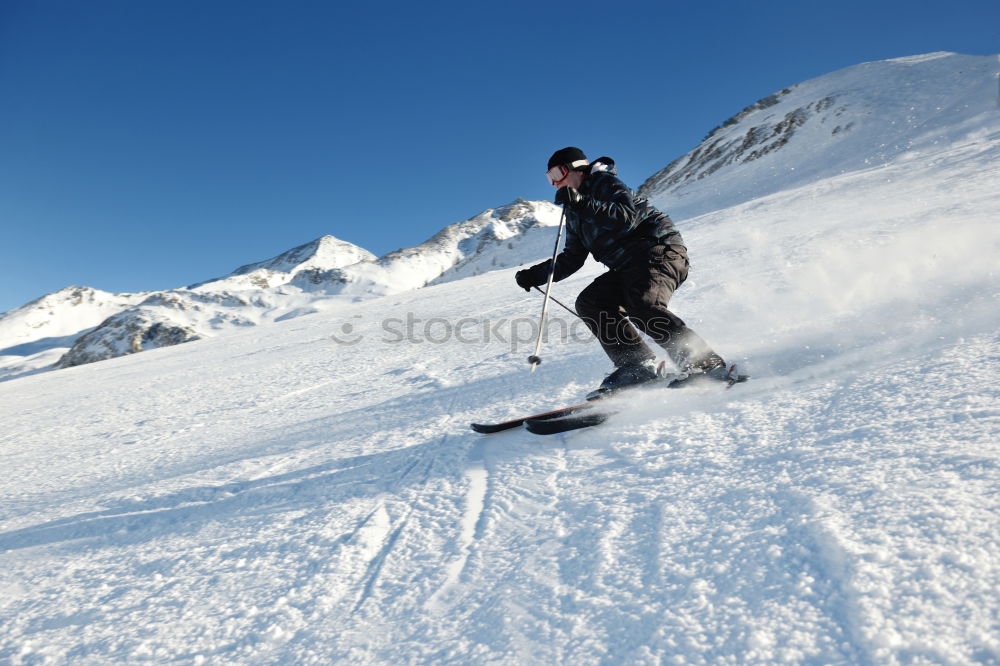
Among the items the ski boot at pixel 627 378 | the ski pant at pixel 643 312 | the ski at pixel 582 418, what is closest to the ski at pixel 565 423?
the ski at pixel 582 418

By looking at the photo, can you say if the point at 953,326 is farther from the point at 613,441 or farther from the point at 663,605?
the point at 663,605

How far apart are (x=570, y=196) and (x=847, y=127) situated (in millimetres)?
47084

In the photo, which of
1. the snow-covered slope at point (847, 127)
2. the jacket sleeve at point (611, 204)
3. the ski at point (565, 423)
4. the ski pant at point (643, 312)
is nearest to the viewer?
the ski at point (565, 423)

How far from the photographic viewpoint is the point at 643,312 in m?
3.81

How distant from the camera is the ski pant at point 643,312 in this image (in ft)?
12.3

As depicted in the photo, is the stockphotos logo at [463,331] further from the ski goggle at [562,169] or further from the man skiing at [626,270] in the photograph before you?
the ski goggle at [562,169]

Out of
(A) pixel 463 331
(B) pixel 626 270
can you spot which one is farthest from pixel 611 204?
(A) pixel 463 331

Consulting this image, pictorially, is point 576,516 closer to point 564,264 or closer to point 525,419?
point 525,419

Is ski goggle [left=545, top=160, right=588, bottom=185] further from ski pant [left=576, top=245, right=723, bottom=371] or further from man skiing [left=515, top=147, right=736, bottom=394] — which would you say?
ski pant [left=576, top=245, right=723, bottom=371]

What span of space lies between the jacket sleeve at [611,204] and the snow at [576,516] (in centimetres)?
129

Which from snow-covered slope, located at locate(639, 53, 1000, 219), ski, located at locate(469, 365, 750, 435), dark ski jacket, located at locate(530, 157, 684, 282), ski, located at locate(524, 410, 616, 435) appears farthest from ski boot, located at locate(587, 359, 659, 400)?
snow-covered slope, located at locate(639, 53, 1000, 219)

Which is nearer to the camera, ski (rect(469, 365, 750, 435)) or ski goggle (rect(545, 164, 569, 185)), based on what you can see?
ski (rect(469, 365, 750, 435))

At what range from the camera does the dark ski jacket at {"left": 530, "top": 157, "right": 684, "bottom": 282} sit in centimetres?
398

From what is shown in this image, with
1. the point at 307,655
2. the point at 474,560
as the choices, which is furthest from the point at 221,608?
the point at 474,560
